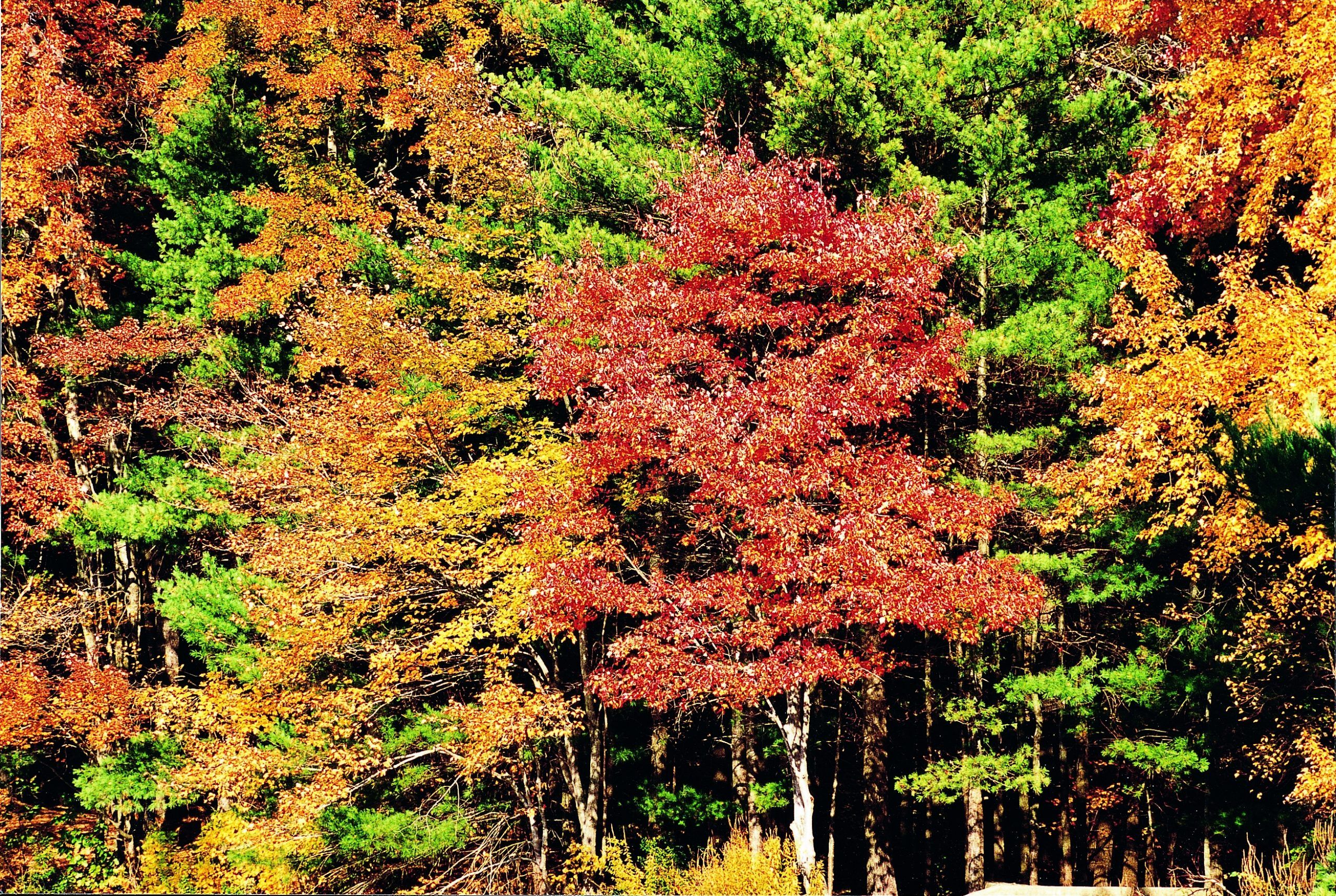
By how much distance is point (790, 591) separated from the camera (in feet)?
31.9

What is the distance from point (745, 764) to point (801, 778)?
13.3 feet

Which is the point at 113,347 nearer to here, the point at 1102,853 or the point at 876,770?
the point at 876,770

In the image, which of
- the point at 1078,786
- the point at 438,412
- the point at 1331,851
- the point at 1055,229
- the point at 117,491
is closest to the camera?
the point at 1331,851

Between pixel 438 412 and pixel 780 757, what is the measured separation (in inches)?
414

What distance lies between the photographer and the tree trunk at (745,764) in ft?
42.2

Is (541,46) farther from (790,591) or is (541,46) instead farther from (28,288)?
(790,591)

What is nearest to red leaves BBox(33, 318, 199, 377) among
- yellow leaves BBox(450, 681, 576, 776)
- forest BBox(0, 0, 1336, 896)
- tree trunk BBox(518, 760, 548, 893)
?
forest BBox(0, 0, 1336, 896)

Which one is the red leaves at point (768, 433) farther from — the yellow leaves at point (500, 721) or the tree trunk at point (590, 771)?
the tree trunk at point (590, 771)

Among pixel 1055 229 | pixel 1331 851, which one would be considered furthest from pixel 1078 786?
pixel 1055 229

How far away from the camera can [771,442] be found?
920 cm

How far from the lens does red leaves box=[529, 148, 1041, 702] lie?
30.2 feet

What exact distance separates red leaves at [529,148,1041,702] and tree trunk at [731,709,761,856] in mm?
3290

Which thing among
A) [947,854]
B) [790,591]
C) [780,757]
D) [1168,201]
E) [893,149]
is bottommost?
[947,854]

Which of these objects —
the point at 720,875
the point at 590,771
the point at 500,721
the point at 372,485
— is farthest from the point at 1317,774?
the point at 372,485
